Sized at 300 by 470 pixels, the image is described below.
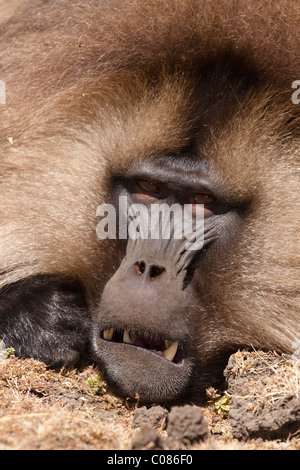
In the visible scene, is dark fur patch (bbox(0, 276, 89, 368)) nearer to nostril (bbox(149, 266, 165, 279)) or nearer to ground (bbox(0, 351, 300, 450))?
ground (bbox(0, 351, 300, 450))

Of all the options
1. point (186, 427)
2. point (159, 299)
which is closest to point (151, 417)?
point (159, 299)

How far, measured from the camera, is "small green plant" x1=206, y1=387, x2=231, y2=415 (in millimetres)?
4113

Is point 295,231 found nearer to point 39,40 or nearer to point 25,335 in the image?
point 25,335

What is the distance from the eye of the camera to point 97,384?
14.3ft

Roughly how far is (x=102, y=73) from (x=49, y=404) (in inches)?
81.2

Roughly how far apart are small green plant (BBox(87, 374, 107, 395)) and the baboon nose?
909 millimetres

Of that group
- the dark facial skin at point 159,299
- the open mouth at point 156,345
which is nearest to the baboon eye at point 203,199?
the dark facial skin at point 159,299

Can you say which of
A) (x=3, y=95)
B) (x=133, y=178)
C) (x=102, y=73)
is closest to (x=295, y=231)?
(x=133, y=178)

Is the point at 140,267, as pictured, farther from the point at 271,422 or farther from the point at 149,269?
the point at 271,422

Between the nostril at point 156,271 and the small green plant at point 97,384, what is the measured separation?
93 centimetres

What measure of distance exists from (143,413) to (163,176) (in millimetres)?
1419

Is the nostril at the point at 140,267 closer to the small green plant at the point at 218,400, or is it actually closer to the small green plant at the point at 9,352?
the small green plant at the point at 218,400

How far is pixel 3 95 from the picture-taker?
15.1 ft

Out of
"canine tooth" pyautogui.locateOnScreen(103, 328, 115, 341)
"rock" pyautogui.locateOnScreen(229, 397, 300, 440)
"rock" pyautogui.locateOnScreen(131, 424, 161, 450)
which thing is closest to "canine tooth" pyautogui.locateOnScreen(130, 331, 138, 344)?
"canine tooth" pyautogui.locateOnScreen(103, 328, 115, 341)
